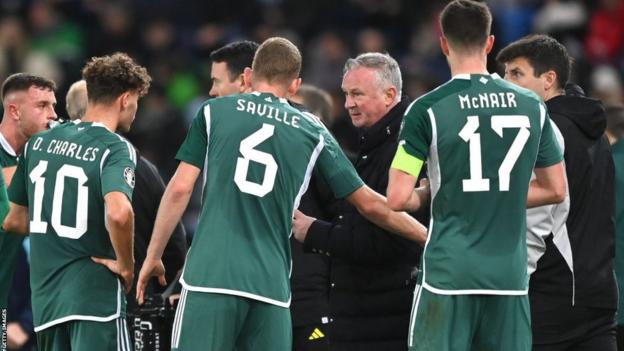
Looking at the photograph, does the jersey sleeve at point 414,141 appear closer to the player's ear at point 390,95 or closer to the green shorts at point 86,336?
the player's ear at point 390,95

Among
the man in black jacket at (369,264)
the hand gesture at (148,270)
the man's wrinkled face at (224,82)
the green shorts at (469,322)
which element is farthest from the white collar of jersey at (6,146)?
the green shorts at (469,322)

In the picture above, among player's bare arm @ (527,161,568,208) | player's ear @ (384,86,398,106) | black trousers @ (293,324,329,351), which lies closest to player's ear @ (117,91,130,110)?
player's ear @ (384,86,398,106)

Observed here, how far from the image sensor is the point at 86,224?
6637mm

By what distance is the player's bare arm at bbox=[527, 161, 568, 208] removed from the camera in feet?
20.4

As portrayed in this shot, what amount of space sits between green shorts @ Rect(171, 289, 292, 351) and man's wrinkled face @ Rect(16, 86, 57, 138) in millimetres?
2201

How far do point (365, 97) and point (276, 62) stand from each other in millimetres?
1059

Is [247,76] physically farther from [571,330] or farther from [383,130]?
[571,330]

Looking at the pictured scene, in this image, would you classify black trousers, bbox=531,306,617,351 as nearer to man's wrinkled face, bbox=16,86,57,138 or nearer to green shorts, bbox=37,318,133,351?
green shorts, bbox=37,318,133,351

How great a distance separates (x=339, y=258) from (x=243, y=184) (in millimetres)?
1174

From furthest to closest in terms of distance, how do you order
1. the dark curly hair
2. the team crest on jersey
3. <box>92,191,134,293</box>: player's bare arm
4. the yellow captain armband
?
the dark curly hair
the team crest on jersey
<box>92,191,134,293</box>: player's bare arm
the yellow captain armband

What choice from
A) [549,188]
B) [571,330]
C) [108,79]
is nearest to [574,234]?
[571,330]

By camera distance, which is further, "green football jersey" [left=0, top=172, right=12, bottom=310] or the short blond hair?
"green football jersey" [left=0, top=172, right=12, bottom=310]

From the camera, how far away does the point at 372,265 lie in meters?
7.14

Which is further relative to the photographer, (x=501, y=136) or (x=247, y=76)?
(x=247, y=76)
